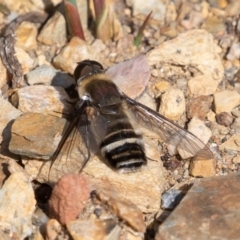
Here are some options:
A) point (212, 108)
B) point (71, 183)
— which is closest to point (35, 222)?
point (71, 183)

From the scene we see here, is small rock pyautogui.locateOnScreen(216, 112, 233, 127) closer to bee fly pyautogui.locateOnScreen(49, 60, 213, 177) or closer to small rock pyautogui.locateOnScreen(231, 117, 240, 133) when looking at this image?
small rock pyautogui.locateOnScreen(231, 117, 240, 133)

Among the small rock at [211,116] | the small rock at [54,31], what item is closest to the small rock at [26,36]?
the small rock at [54,31]

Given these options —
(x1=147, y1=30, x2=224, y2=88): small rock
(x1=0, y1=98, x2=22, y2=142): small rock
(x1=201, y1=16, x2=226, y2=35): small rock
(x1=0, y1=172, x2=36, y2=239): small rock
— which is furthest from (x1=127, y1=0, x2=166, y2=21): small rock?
(x1=0, y1=172, x2=36, y2=239): small rock

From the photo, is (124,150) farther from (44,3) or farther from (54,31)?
(44,3)

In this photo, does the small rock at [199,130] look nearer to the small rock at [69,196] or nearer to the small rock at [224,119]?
the small rock at [224,119]

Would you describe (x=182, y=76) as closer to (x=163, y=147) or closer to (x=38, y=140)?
(x=163, y=147)

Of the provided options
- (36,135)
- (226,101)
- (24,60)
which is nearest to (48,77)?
(24,60)
